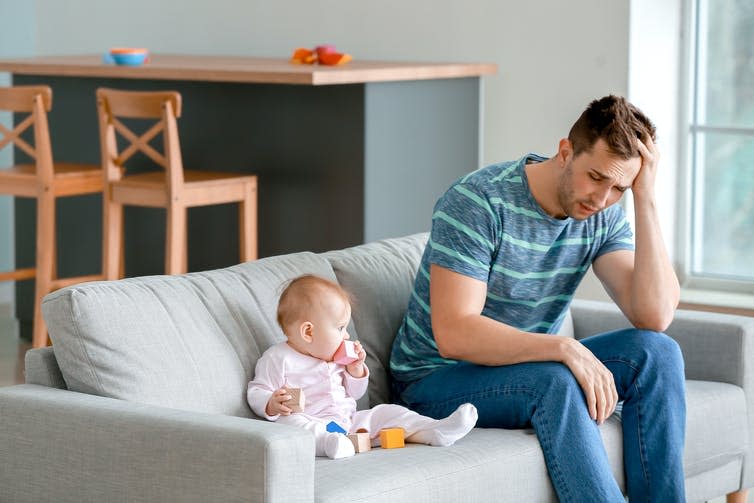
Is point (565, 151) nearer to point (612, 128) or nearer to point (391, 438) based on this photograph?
point (612, 128)

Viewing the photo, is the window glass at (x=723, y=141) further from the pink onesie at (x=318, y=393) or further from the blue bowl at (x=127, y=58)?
the pink onesie at (x=318, y=393)

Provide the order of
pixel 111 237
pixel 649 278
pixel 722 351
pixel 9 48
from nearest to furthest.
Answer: pixel 649 278 → pixel 722 351 → pixel 111 237 → pixel 9 48

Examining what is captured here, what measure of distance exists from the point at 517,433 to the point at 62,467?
0.84m

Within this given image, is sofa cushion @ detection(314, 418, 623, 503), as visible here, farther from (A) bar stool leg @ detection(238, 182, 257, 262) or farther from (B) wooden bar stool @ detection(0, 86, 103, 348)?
(B) wooden bar stool @ detection(0, 86, 103, 348)

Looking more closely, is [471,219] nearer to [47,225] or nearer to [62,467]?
[62,467]

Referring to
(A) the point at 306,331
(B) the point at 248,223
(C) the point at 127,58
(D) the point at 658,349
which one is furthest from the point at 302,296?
(C) the point at 127,58

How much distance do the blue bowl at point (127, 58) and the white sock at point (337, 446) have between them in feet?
9.37

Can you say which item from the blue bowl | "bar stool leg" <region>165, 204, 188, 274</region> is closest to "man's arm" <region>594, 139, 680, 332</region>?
"bar stool leg" <region>165, 204, 188, 274</region>

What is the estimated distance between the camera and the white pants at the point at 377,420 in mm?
2416

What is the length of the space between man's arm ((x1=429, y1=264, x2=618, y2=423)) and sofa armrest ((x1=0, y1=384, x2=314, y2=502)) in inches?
21.5

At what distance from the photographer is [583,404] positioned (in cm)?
242

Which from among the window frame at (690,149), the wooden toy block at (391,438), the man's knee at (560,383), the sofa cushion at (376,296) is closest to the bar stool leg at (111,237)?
the sofa cushion at (376,296)

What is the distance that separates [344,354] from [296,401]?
0.15 meters

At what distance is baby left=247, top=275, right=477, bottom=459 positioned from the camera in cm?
243
